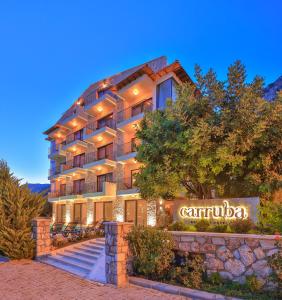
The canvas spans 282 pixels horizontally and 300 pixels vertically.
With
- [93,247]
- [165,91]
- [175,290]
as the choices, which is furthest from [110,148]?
[175,290]

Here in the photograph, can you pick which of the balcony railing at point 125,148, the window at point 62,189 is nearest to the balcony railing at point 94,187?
the balcony railing at point 125,148

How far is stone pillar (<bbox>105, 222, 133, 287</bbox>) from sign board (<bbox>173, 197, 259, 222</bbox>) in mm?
2616

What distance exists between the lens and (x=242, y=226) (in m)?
8.30

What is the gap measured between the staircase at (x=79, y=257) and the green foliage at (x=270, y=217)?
616cm

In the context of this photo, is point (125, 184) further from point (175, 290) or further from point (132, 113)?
point (175, 290)

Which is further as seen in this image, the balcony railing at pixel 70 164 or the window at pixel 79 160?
the balcony railing at pixel 70 164

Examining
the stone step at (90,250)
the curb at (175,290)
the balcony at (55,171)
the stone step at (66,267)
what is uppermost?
the balcony at (55,171)

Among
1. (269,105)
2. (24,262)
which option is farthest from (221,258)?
(24,262)

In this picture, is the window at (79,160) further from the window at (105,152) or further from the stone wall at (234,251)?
the stone wall at (234,251)

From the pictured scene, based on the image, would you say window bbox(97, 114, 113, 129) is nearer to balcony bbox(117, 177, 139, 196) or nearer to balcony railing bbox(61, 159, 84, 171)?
balcony railing bbox(61, 159, 84, 171)

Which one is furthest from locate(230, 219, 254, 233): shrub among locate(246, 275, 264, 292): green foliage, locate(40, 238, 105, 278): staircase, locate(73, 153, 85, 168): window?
locate(73, 153, 85, 168): window

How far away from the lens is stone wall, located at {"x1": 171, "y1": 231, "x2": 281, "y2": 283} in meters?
6.83

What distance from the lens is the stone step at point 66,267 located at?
9.99 metres

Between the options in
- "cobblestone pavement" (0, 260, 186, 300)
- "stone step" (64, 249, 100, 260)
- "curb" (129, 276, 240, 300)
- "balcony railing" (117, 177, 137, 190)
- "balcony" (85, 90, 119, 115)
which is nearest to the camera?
"curb" (129, 276, 240, 300)
